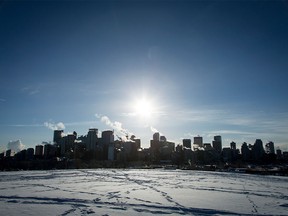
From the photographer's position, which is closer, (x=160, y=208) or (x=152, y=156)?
(x=160, y=208)

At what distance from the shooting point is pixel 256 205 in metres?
10.5

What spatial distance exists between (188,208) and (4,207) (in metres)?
7.55

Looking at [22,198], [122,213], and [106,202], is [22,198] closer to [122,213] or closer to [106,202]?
[106,202]

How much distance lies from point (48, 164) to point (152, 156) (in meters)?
63.2

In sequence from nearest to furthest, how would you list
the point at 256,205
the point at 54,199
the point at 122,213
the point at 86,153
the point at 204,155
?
the point at 122,213
the point at 256,205
the point at 54,199
the point at 86,153
the point at 204,155

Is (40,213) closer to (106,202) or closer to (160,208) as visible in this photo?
(106,202)

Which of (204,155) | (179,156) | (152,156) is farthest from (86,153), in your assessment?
(204,155)

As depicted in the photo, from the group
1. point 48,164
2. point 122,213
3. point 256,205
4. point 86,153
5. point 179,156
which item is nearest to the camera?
point 122,213

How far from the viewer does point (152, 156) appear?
128250mm

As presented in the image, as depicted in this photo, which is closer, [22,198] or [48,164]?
[22,198]

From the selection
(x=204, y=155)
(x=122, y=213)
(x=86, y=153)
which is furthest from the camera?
(x=204, y=155)

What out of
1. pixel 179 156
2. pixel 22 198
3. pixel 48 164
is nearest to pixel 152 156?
pixel 179 156

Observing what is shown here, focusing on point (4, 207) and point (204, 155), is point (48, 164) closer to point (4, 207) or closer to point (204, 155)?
point (4, 207)

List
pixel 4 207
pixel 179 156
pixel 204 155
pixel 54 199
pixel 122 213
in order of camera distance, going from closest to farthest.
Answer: pixel 122 213
pixel 4 207
pixel 54 199
pixel 179 156
pixel 204 155
